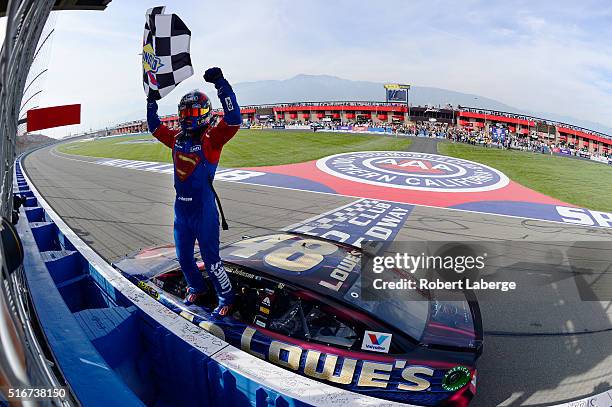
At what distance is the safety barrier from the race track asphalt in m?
2.01

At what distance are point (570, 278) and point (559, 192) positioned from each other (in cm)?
938

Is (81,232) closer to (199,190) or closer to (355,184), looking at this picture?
(199,190)

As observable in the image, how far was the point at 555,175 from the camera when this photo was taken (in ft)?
55.3

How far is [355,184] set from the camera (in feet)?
42.7

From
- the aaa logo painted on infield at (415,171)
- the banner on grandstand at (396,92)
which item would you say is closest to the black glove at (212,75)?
the aaa logo painted on infield at (415,171)

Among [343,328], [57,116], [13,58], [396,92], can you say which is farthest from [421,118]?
[13,58]

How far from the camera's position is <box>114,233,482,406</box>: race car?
2492mm

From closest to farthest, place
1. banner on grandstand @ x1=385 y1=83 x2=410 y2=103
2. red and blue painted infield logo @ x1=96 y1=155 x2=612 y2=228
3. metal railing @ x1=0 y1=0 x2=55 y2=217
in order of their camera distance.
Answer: metal railing @ x1=0 y1=0 x2=55 y2=217 → red and blue painted infield logo @ x1=96 y1=155 x2=612 y2=228 → banner on grandstand @ x1=385 y1=83 x2=410 y2=103

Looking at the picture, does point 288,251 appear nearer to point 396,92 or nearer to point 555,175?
point 555,175

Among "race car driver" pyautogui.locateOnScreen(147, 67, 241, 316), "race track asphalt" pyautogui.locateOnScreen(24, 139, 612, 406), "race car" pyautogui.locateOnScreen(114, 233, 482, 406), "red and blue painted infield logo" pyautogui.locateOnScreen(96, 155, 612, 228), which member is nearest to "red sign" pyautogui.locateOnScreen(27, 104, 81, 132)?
"race car driver" pyautogui.locateOnScreen(147, 67, 241, 316)

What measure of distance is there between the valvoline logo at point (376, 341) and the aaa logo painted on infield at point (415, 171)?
34.0 ft

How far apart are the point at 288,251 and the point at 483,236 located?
230 inches

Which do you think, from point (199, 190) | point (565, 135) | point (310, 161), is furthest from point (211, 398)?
point (565, 135)

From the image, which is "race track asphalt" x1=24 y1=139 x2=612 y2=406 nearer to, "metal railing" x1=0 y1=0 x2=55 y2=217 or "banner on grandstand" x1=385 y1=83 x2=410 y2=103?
"metal railing" x1=0 y1=0 x2=55 y2=217
